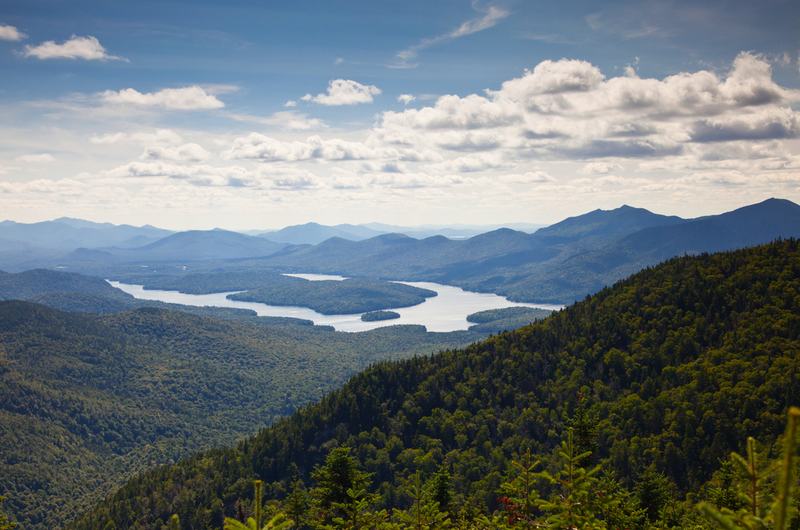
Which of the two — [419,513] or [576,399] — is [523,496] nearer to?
[419,513]

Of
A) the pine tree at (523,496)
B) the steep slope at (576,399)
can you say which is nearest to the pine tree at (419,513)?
the pine tree at (523,496)

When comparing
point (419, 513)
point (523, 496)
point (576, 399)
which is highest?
point (523, 496)

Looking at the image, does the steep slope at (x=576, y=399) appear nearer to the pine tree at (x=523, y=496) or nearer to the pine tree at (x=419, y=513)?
the pine tree at (x=419, y=513)

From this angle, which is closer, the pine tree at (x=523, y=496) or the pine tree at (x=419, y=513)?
the pine tree at (x=523, y=496)

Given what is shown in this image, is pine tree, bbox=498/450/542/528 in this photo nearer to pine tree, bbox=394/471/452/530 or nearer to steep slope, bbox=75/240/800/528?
pine tree, bbox=394/471/452/530

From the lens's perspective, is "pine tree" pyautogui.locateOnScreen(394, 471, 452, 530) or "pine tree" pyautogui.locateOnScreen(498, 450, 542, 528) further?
"pine tree" pyautogui.locateOnScreen(394, 471, 452, 530)

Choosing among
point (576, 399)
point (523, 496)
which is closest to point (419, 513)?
point (523, 496)

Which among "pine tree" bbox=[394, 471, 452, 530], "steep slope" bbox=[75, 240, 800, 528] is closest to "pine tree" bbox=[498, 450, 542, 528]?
"pine tree" bbox=[394, 471, 452, 530]

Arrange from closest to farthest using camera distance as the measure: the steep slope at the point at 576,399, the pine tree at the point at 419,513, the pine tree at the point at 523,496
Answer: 1. the pine tree at the point at 523,496
2. the pine tree at the point at 419,513
3. the steep slope at the point at 576,399

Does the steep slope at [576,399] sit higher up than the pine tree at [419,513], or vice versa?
the pine tree at [419,513]

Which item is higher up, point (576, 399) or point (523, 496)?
point (523, 496)
